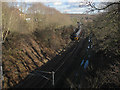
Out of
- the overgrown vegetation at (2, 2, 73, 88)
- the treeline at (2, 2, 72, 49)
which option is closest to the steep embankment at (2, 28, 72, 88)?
the overgrown vegetation at (2, 2, 73, 88)

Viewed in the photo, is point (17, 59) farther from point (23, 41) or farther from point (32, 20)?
point (32, 20)

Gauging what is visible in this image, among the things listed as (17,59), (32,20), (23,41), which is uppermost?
(32,20)

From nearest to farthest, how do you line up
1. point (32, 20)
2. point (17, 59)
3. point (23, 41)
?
point (17, 59)
point (23, 41)
point (32, 20)

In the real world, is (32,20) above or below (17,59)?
above

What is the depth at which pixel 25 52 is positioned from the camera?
1620cm

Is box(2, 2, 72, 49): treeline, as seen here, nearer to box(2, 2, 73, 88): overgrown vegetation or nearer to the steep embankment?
box(2, 2, 73, 88): overgrown vegetation

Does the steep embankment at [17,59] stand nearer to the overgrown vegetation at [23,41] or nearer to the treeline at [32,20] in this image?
the overgrown vegetation at [23,41]

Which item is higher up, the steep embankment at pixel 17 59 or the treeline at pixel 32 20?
the treeline at pixel 32 20

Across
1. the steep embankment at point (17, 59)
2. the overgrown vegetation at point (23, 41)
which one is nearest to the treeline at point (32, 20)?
the overgrown vegetation at point (23, 41)

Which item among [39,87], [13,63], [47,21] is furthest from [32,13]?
[39,87]

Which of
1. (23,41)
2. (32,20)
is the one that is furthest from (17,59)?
(32,20)

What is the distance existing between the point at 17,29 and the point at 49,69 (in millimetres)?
7140

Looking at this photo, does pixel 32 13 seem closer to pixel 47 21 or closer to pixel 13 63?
pixel 47 21

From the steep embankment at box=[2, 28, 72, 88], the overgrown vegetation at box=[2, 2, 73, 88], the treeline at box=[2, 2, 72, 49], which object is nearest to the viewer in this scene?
the steep embankment at box=[2, 28, 72, 88]
